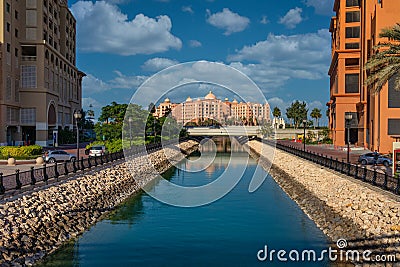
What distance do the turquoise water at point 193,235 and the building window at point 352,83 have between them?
129ft

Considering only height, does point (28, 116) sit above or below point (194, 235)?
above

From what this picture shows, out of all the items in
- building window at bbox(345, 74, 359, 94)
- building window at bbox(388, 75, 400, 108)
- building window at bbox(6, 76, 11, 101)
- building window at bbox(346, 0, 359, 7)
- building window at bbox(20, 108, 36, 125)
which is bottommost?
building window at bbox(20, 108, 36, 125)

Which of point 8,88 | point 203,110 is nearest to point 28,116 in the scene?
point 8,88

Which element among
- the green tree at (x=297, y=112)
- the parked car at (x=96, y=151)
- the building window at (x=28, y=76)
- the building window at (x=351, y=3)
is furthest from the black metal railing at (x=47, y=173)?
the green tree at (x=297, y=112)

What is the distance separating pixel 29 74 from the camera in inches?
2506

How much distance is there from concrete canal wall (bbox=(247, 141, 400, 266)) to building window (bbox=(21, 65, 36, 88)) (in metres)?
43.4

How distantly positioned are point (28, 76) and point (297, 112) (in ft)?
331

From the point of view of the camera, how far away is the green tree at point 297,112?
144700 millimetres

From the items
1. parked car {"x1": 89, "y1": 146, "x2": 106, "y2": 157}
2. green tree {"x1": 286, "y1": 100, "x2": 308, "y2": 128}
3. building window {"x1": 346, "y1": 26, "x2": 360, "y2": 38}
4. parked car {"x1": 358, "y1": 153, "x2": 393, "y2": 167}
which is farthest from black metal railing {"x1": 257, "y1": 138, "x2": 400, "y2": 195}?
green tree {"x1": 286, "y1": 100, "x2": 308, "y2": 128}

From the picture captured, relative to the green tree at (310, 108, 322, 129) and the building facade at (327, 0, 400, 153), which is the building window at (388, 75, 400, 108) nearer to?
the building facade at (327, 0, 400, 153)

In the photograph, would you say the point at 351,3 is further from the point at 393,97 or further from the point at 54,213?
the point at 54,213

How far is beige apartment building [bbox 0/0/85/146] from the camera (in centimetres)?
5747

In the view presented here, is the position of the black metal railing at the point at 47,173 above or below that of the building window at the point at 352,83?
below

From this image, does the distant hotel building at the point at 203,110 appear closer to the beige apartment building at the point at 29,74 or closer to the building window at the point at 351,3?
the building window at the point at 351,3
